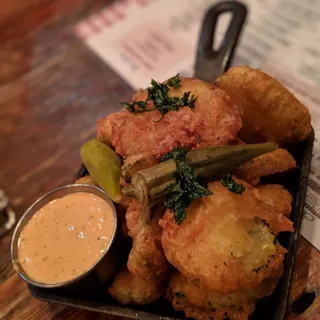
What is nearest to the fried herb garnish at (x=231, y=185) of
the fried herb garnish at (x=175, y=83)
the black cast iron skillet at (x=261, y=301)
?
the black cast iron skillet at (x=261, y=301)

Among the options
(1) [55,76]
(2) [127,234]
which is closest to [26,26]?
(1) [55,76]

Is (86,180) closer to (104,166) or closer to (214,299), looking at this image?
(104,166)

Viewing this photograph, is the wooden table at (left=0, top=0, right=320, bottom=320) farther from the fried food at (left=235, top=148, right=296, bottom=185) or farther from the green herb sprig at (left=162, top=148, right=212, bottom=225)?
the green herb sprig at (left=162, top=148, right=212, bottom=225)

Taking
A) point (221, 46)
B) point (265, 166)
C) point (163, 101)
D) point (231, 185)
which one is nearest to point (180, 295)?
point (231, 185)

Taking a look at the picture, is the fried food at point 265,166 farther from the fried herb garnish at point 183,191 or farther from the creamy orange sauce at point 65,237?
the creamy orange sauce at point 65,237

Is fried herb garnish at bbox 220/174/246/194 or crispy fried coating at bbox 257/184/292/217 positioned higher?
fried herb garnish at bbox 220/174/246/194

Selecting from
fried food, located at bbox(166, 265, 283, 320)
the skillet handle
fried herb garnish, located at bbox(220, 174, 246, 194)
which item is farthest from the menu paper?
fried food, located at bbox(166, 265, 283, 320)
